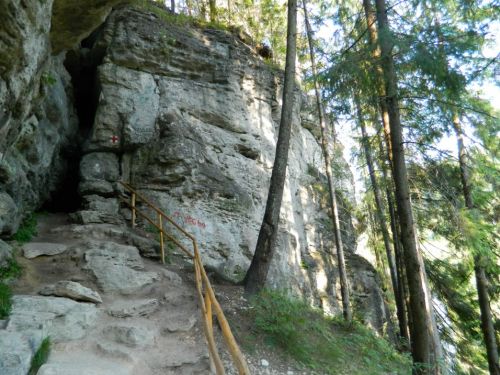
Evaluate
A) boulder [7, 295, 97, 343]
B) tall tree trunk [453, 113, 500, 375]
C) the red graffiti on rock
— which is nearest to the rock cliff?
the red graffiti on rock

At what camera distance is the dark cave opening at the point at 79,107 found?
10570mm

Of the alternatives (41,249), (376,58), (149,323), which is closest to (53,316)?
(149,323)

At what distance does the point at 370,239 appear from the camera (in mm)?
15438

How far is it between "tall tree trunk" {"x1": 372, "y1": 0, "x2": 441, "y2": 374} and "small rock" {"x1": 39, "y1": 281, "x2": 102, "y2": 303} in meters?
4.53

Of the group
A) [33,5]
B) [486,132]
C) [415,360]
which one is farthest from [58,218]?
[486,132]

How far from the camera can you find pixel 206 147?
11.1 metres

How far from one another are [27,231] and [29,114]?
2364mm

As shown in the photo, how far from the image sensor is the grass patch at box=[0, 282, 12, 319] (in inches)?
188

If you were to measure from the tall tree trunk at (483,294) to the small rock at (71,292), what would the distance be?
7.59m

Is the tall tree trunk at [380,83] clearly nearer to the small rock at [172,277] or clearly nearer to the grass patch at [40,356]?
the small rock at [172,277]

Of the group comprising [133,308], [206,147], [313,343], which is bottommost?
[313,343]

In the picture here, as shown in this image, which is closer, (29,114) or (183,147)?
(29,114)

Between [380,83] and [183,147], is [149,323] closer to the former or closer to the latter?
[380,83]

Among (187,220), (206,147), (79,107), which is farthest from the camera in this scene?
(79,107)
